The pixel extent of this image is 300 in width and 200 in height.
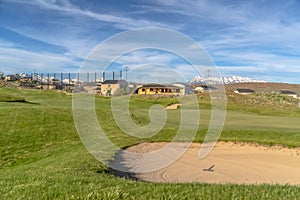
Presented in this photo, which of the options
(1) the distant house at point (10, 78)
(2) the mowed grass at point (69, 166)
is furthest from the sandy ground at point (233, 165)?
(1) the distant house at point (10, 78)

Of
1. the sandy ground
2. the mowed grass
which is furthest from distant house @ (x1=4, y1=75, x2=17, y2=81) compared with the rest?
the sandy ground

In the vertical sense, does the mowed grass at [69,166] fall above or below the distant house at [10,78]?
below

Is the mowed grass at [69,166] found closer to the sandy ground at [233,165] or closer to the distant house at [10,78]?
the sandy ground at [233,165]

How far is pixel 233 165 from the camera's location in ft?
46.0

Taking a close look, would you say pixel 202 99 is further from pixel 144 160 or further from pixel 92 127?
pixel 144 160

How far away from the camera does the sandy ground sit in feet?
38.6

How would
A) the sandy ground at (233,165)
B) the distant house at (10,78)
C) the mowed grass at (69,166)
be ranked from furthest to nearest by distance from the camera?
the distant house at (10,78) < the sandy ground at (233,165) < the mowed grass at (69,166)

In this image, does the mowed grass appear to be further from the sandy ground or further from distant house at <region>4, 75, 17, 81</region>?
distant house at <region>4, 75, 17, 81</region>

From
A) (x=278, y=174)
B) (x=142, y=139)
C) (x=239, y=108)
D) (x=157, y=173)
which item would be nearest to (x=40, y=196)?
(x=157, y=173)

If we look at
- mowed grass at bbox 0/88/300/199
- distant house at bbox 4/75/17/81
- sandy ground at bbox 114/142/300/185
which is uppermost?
distant house at bbox 4/75/17/81

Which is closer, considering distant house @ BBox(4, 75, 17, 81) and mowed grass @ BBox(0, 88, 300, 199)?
mowed grass @ BBox(0, 88, 300, 199)

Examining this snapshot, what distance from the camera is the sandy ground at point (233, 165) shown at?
38.6 feet

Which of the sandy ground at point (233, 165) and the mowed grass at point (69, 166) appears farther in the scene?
the sandy ground at point (233, 165)

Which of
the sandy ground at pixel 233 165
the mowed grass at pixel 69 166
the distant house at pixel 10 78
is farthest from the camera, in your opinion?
the distant house at pixel 10 78
